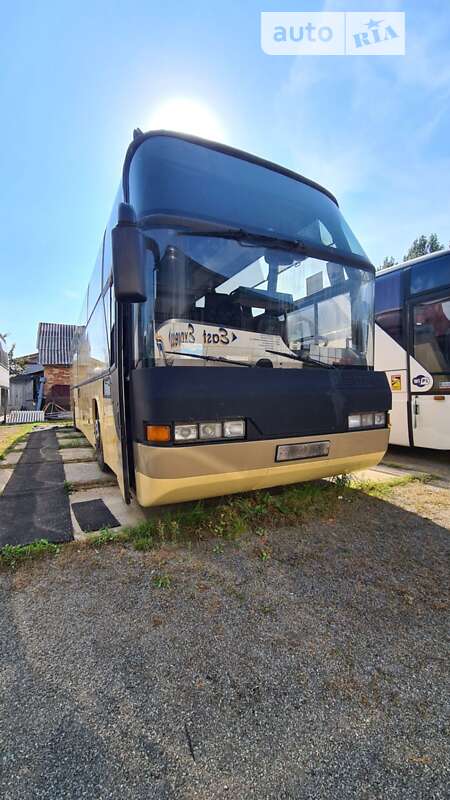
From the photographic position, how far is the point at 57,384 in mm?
21219

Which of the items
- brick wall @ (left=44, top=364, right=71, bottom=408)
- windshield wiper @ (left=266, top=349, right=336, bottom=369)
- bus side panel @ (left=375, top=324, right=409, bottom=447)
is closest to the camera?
windshield wiper @ (left=266, top=349, right=336, bottom=369)

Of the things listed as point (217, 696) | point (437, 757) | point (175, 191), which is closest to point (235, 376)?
point (175, 191)

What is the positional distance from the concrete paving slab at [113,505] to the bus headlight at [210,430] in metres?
1.23

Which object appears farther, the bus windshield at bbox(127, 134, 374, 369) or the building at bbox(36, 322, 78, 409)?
the building at bbox(36, 322, 78, 409)

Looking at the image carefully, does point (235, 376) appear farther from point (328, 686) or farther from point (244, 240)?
point (328, 686)

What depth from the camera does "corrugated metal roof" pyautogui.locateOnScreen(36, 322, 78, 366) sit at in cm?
2162

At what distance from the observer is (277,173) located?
3371mm

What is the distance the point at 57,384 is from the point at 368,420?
21424mm

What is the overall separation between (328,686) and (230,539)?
137cm

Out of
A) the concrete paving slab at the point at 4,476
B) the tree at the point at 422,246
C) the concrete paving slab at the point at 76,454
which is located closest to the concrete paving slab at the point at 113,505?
the concrete paving slab at the point at 4,476

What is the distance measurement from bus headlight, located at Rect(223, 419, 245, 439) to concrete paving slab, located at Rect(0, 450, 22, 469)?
4.44 meters

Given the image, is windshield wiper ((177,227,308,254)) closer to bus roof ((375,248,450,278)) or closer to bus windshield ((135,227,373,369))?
bus windshield ((135,227,373,369))

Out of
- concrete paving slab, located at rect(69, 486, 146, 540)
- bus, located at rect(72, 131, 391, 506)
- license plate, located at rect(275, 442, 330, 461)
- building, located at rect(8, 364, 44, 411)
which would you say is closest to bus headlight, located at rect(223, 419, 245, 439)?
bus, located at rect(72, 131, 391, 506)

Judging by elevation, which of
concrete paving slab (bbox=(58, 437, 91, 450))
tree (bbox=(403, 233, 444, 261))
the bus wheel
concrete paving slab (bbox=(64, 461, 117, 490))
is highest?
tree (bbox=(403, 233, 444, 261))
